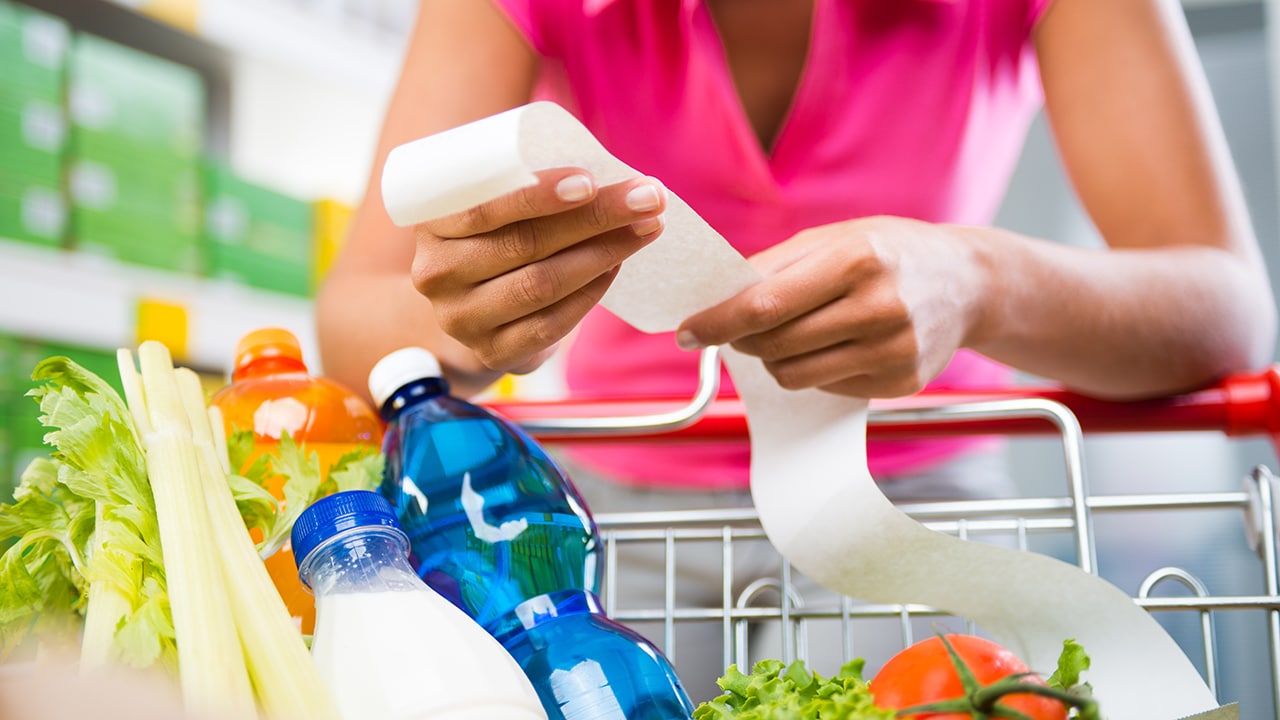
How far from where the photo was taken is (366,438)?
68 centimetres

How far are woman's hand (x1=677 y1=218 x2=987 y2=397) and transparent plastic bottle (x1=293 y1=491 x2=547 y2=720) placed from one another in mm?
220

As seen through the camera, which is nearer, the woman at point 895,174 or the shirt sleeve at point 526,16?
the woman at point 895,174

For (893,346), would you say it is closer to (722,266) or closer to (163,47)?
(722,266)

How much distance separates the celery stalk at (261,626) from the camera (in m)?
0.40

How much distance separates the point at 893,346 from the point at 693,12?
1.45ft

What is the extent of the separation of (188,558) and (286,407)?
21 centimetres

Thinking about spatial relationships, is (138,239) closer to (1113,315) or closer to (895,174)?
(895,174)

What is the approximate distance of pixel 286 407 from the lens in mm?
646

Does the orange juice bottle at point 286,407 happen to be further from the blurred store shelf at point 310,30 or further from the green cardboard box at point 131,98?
the blurred store shelf at point 310,30

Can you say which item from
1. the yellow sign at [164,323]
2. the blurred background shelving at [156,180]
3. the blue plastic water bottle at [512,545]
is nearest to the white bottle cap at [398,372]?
the blue plastic water bottle at [512,545]

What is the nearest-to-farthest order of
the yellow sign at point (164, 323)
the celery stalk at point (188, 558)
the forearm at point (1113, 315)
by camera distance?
the celery stalk at point (188, 558) → the forearm at point (1113, 315) → the yellow sign at point (164, 323)

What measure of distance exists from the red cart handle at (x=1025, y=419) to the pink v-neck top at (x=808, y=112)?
16 cm

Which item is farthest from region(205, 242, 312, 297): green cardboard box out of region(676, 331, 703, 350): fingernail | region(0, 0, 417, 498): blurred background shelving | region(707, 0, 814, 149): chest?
region(676, 331, 703, 350): fingernail

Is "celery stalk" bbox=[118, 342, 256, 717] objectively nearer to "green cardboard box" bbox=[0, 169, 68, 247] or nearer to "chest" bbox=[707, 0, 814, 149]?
"chest" bbox=[707, 0, 814, 149]
